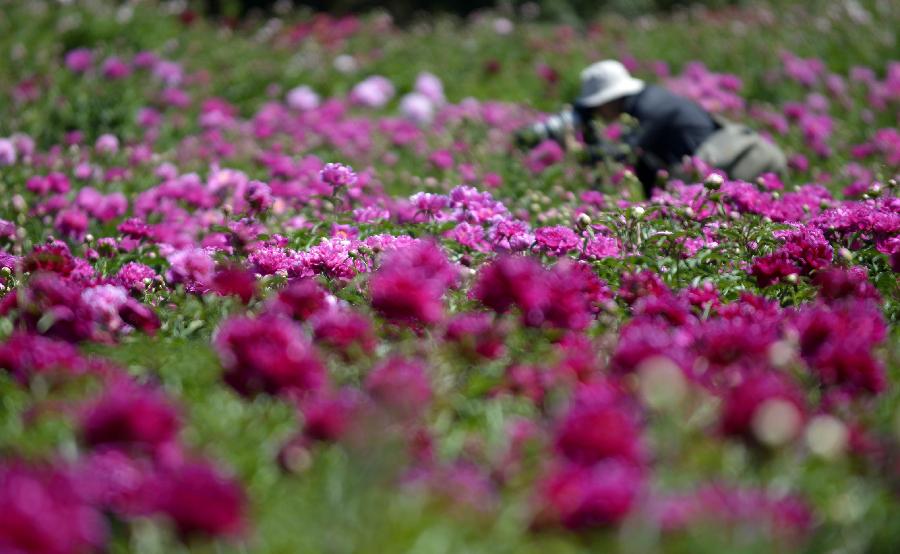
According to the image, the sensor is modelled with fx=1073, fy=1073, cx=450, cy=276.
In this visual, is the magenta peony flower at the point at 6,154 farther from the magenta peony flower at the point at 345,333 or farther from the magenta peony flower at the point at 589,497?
the magenta peony flower at the point at 589,497

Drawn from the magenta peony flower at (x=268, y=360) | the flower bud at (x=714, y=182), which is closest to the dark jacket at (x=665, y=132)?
the flower bud at (x=714, y=182)

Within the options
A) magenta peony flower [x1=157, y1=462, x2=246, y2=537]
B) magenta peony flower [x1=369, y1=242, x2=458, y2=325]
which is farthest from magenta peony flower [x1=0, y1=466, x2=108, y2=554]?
magenta peony flower [x1=369, y1=242, x2=458, y2=325]

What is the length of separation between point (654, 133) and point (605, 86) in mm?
587

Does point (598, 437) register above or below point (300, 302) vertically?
above

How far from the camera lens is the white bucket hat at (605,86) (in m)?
6.51

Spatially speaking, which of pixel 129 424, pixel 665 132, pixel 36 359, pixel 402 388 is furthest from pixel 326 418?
pixel 665 132

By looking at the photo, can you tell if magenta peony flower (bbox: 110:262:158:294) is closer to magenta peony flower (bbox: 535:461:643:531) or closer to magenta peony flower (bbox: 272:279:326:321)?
magenta peony flower (bbox: 272:279:326:321)

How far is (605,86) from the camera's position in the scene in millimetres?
6629

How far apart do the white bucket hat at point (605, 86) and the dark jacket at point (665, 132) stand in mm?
187

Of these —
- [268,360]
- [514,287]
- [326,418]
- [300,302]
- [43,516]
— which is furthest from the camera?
[300,302]

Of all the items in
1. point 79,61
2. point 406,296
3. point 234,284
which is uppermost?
point 406,296

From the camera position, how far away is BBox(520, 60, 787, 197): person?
19.0 feet

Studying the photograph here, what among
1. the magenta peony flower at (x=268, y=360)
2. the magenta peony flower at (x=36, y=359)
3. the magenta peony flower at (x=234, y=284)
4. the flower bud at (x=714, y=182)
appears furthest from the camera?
the flower bud at (x=714, y=182)

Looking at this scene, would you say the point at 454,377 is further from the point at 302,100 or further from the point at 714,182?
the point at 302,100
